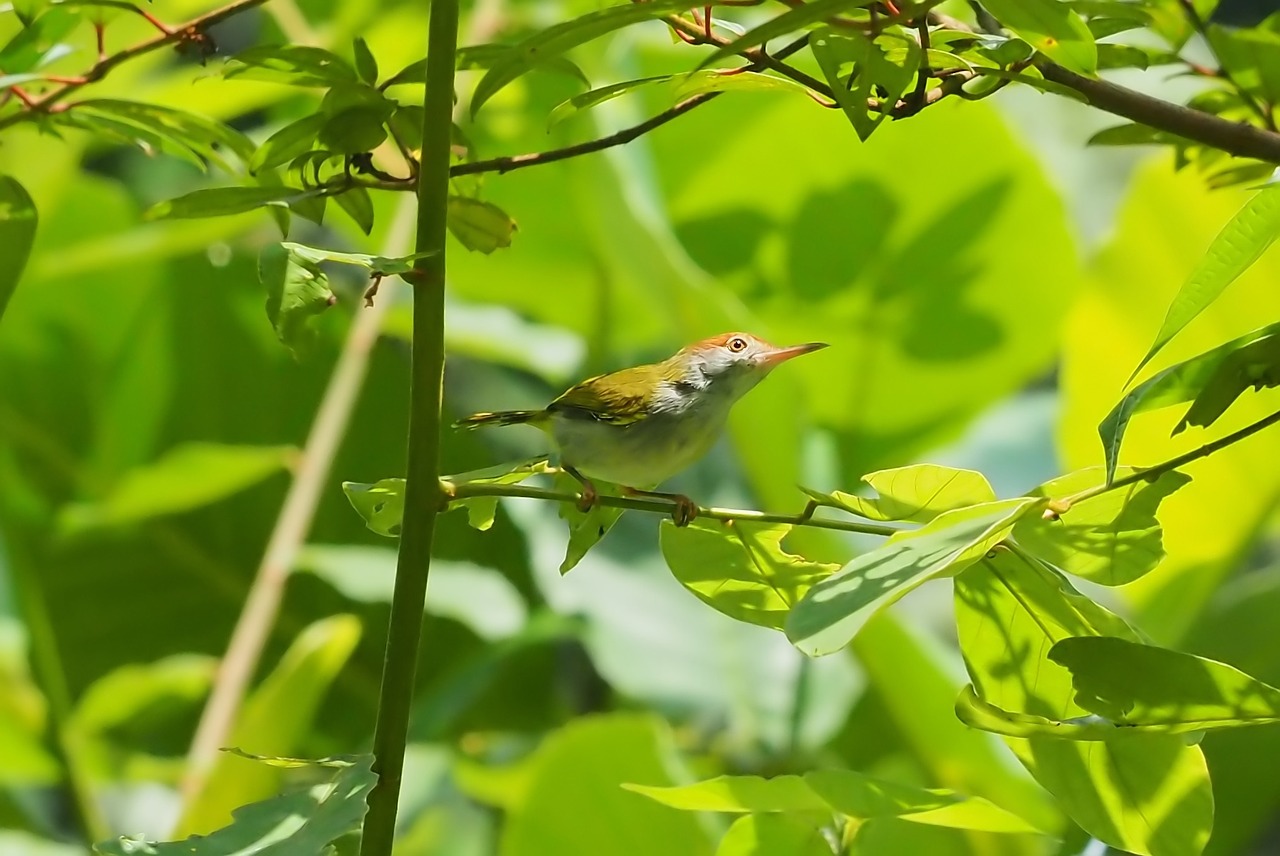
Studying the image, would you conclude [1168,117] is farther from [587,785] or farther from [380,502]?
[587,785]

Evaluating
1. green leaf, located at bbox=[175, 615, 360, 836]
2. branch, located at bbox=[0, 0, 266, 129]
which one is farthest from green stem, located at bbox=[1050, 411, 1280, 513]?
green leaf, located at bbox=[175, 615, 360, 836]

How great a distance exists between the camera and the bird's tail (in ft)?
2.64

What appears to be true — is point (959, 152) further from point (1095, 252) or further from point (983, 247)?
point (1095, 252)

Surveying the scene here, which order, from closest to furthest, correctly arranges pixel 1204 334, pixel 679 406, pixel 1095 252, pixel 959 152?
1. pixel 679 406
2. pixel 1204 334
3. pixel 1095 252
4. pixel 959 152

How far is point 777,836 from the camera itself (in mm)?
530

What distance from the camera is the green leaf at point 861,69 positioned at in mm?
403

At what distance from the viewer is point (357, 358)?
1.39m

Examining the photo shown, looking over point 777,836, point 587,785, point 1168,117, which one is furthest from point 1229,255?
point 587,785

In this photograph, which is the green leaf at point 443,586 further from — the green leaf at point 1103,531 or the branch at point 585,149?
the green leaf at point 1103,531

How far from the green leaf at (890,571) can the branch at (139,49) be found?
0.33 meters

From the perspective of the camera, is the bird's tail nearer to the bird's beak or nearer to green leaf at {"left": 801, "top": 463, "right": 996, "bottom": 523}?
the bird's beak

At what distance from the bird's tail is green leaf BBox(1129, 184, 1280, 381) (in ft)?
1.40

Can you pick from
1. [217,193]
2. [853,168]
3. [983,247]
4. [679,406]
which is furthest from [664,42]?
[217,193]

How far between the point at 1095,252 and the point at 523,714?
928 millimetres
